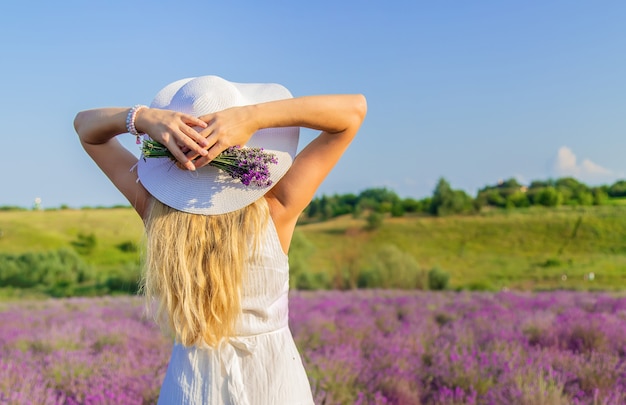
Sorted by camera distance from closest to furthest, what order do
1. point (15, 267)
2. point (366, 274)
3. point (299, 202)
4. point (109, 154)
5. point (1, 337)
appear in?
point (299, 202) → point (109, 154) → point (1, 337) → point (366, 274) → point (15, 267)

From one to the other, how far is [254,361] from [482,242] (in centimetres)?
Answer: 3085

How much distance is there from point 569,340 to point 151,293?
13.8 ft

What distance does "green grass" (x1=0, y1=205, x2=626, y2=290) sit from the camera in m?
24.1

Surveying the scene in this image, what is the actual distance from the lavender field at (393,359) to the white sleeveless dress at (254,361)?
176 cm

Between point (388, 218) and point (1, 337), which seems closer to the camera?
point (1, 337)

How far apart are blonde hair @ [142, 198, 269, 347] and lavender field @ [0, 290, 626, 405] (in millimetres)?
1935

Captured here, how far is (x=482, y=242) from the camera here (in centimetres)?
3072

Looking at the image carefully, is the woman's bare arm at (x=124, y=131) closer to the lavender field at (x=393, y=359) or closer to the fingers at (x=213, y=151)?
the fingers at (x=213, y=151)

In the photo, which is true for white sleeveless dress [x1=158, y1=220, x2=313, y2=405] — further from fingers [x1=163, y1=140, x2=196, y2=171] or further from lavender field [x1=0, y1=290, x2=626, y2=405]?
lavender field [x1=0, y1=290, x2=626, y2=405]

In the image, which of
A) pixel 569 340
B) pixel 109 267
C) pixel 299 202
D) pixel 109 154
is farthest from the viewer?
pixel 109 267

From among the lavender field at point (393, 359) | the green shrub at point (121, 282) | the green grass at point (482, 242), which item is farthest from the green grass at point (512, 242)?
the lavender field at point (393, 359)

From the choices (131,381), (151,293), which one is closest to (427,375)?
(131,381)

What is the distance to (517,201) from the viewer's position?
36.6m

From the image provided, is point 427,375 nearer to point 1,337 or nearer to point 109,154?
point 109,154
